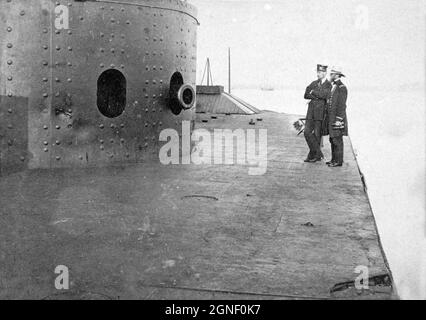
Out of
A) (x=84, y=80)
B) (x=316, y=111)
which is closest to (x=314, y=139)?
(x=316, y=111)

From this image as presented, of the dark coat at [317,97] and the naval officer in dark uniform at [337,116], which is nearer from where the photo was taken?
the naval officer in dark uniform at [337,116]

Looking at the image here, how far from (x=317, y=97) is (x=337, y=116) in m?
0.51

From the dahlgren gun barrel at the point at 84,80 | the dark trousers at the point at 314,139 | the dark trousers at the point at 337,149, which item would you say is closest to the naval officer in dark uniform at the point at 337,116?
the dark trousers at the point at 337,149

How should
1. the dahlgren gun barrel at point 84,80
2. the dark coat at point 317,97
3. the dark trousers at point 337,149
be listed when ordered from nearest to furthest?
the dahlgren gun barrel at point 84,80, the dark trousers at point 337,149, the dark coat at point 317,97

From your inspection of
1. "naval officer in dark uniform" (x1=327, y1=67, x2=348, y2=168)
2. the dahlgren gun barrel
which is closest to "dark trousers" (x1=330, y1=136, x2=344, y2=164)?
"naval officer in dark uniform" (x1=327, y1=67, x2=348, y2=168)

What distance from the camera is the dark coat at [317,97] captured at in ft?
28.5

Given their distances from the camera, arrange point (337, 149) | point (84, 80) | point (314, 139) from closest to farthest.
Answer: point (84, 80), point (337, 149), point (314, 139)

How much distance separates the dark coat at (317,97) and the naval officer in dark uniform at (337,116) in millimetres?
231

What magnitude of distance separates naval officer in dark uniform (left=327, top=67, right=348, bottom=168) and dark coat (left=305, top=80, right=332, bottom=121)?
0.23m

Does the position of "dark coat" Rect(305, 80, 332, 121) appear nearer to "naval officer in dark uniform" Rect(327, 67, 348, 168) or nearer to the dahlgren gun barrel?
"naval officer in dark uniform" Rect(327, 67, 348, 168)

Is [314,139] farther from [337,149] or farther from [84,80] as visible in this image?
[84,80]

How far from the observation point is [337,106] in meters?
8.41

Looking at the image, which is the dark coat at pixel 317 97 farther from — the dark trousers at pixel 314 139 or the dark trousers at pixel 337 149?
the dark trousers at pixel 337 149

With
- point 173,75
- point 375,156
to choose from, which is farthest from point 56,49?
point 375,156
